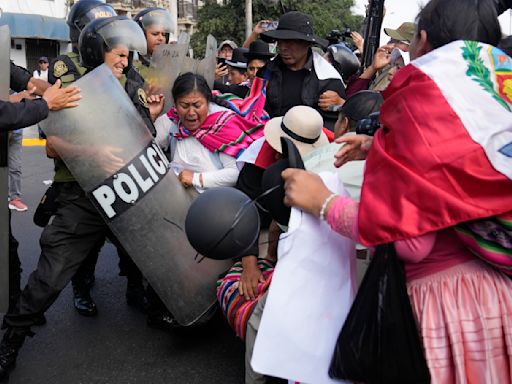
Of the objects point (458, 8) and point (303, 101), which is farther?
point (303, 101)

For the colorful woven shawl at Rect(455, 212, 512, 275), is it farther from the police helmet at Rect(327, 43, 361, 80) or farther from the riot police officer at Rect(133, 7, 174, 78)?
the police helmet at Rect(327, 43, 361, 80)

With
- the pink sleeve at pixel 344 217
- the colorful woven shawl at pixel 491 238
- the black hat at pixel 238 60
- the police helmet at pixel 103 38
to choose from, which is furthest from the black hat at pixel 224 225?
the black hat at pixel 238 60

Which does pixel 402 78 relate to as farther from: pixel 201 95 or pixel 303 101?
pixel 303 101

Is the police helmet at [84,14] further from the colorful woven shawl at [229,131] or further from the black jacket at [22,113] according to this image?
the black jacket at [22,113]

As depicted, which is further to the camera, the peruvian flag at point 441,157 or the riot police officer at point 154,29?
the riot police officer at point 154,29

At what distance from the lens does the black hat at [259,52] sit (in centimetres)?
505

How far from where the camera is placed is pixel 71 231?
2941mm

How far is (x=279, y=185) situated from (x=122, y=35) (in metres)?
1.76

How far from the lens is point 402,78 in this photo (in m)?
1.33

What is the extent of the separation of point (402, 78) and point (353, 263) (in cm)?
55

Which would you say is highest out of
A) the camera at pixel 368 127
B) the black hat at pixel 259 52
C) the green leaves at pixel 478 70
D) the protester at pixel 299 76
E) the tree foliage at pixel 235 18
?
the green leaves at pixel 478 70

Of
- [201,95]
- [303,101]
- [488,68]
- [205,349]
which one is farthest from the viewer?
[303,101]

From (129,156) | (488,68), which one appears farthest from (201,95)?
(488,68)

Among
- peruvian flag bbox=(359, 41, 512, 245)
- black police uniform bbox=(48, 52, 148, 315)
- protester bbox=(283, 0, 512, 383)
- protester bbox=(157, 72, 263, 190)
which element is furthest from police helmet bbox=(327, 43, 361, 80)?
peruvian flag bbox=(359, 41, 512, 245)
